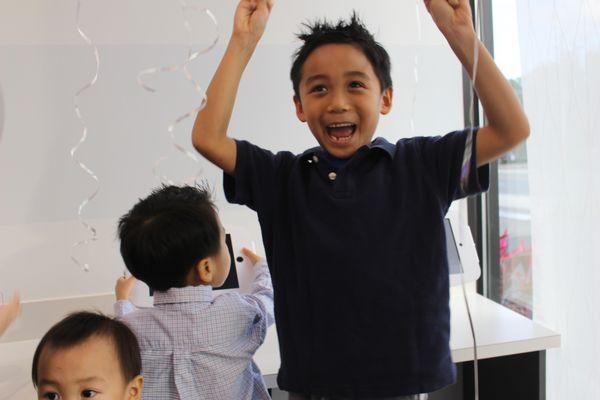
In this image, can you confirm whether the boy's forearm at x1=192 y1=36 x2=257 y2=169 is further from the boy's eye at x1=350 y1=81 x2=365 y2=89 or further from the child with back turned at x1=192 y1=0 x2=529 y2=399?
the boy's eye at x1=350 y1=81 x2=365 y2=89

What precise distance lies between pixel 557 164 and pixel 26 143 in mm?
1258

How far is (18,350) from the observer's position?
1244mm

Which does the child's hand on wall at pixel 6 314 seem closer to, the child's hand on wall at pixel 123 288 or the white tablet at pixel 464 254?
the child's hand on wall at pixel 123 288

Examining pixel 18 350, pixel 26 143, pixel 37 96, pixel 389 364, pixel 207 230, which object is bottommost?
pixel 18 350

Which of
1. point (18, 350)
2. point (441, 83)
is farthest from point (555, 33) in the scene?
point (18, 350)

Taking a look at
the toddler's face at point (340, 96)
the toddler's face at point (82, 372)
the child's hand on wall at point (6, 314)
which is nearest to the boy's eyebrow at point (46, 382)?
the toddler's face at point (82, 372)

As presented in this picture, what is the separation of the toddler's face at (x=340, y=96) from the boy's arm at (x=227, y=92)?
94 millimetres

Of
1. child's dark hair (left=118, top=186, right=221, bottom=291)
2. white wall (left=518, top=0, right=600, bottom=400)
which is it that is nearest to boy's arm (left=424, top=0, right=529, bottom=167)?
child's dark hair (left=118, top=186, right=221, bottom=291)

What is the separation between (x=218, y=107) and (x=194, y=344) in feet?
1.13

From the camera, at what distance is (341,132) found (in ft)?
2.57

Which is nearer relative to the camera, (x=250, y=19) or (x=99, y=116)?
(x=250, y=19)

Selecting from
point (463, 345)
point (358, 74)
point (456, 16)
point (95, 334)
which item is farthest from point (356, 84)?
point (463, 345)

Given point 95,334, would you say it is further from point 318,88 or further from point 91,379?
point 318,88

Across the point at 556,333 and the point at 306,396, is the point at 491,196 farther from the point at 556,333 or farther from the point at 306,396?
the point at 306,396
